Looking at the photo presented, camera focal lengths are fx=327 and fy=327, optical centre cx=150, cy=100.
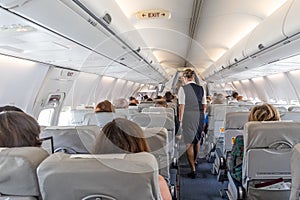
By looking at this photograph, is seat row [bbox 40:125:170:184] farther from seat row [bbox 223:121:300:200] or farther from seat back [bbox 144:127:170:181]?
seat row [bbox 223:121:300:200]

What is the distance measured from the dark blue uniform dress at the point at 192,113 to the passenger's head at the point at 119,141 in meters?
4.06

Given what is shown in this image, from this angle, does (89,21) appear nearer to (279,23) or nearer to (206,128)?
(279,23)

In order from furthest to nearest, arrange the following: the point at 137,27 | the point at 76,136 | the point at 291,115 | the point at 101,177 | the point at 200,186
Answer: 1. the point at 137,27
2. the point at 200,186
3. the point at 291,115
4. the point at 76,136
5. the point at 101,177

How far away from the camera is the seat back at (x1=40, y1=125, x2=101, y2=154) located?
9.62ft

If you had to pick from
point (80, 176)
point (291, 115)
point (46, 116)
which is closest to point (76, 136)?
point (80, 176)

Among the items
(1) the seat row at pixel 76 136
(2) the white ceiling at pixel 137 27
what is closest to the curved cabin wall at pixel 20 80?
(2) the white ceiling at pixel 137 27

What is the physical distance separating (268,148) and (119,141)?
1735mm

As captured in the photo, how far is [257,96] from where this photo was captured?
16812 millimetres

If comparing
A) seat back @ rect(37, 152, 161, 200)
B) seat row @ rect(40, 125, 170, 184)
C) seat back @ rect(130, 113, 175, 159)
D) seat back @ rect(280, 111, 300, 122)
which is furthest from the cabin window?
seat back @ rect(37, 152, 161, 200)

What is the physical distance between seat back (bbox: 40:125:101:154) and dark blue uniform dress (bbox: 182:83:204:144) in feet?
10.9

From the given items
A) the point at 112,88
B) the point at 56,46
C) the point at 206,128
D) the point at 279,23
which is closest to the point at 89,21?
the point at 56,46

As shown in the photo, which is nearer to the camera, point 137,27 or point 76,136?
point 76,136

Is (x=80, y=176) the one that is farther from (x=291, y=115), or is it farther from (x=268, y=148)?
(x=291, y=115)

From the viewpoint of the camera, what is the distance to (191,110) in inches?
241
